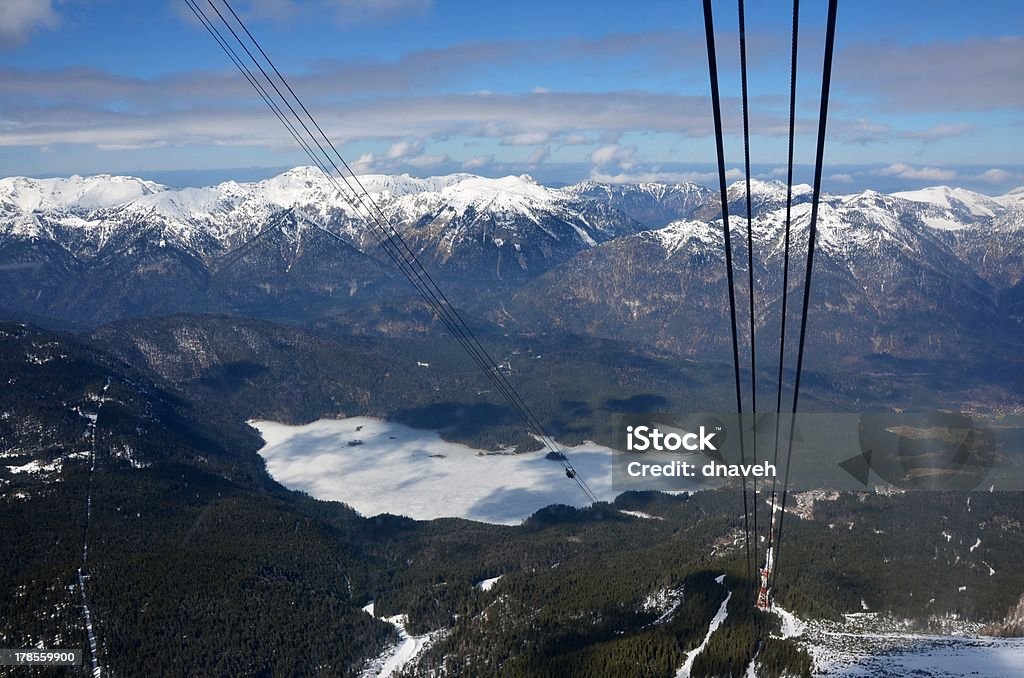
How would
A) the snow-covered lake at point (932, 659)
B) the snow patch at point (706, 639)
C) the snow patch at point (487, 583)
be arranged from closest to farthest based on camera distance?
the snow-covered lake at point (932, 659), the snow patch at point (706, 639), the snow patch at point (487, 583)

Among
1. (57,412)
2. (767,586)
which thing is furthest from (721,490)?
(57,412)

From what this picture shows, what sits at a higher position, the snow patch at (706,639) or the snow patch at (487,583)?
the snow patch at (706,639)

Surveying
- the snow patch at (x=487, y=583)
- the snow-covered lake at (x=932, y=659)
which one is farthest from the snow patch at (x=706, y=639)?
the snow patch at (x=487, y=583)

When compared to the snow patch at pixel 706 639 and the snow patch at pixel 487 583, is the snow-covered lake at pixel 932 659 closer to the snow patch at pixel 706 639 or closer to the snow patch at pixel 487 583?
the snow patch at pixel 706 639

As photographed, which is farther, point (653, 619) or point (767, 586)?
point (653, 619)

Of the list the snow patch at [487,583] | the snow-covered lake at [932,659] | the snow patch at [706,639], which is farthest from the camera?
the snow patch at [487,583]

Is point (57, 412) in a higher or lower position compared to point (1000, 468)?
higher

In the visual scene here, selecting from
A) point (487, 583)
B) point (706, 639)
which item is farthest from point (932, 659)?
point (487, 583)

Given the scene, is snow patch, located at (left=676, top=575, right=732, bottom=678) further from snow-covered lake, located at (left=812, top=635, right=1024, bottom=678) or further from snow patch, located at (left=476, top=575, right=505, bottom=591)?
snow patch, located at (left=476, top=575, right=505, bottom=591)

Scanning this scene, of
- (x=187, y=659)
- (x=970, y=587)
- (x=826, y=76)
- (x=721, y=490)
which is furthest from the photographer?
(x=721, y=490)

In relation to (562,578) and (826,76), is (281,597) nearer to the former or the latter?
(562,578)

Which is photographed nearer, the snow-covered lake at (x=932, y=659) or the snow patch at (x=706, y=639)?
the snow-covered lake at (x=932, y=659)
